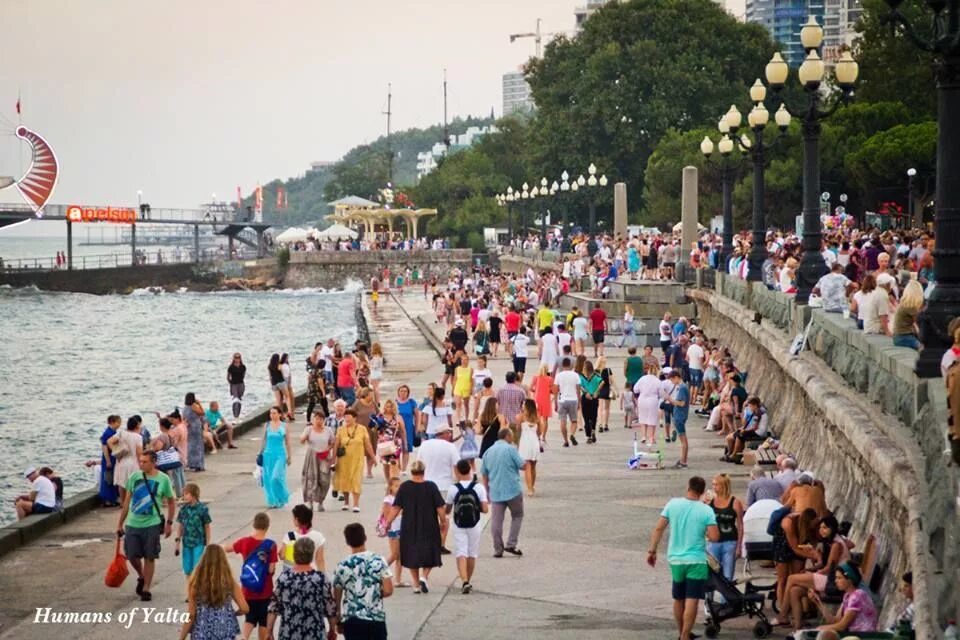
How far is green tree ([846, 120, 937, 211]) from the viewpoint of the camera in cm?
6831

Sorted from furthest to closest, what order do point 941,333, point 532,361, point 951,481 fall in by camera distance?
point 532,361 → point 941,333 → point 951,481

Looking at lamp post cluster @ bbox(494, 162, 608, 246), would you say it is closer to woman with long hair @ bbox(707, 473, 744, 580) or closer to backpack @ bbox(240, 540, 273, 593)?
woman with long hair @ bbox(707, 473, 744, 580)

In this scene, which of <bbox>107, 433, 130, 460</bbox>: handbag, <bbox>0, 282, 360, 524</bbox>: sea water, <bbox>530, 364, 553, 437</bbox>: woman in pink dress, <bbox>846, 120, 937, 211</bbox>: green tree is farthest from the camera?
<bbox>846, 120, 937, 211</bbox>: green tree

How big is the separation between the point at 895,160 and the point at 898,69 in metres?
14.1

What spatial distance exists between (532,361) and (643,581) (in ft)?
80.6

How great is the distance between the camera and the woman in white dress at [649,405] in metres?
24.5

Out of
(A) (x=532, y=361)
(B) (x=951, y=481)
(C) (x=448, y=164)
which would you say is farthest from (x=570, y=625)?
(C) (x=448, y=164)

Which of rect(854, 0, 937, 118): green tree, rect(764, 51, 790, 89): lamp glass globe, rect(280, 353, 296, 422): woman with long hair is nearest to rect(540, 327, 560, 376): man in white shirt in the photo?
rect(280, 353, 296, 422): woman with long hair

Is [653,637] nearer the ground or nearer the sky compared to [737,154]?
nearer the ground

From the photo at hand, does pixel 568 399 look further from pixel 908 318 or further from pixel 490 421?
pixel 908 318

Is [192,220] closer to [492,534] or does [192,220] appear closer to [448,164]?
[448,164]

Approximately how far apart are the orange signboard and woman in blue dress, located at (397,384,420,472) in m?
124

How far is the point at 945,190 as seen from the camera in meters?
13.3

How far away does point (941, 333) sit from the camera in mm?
12812
